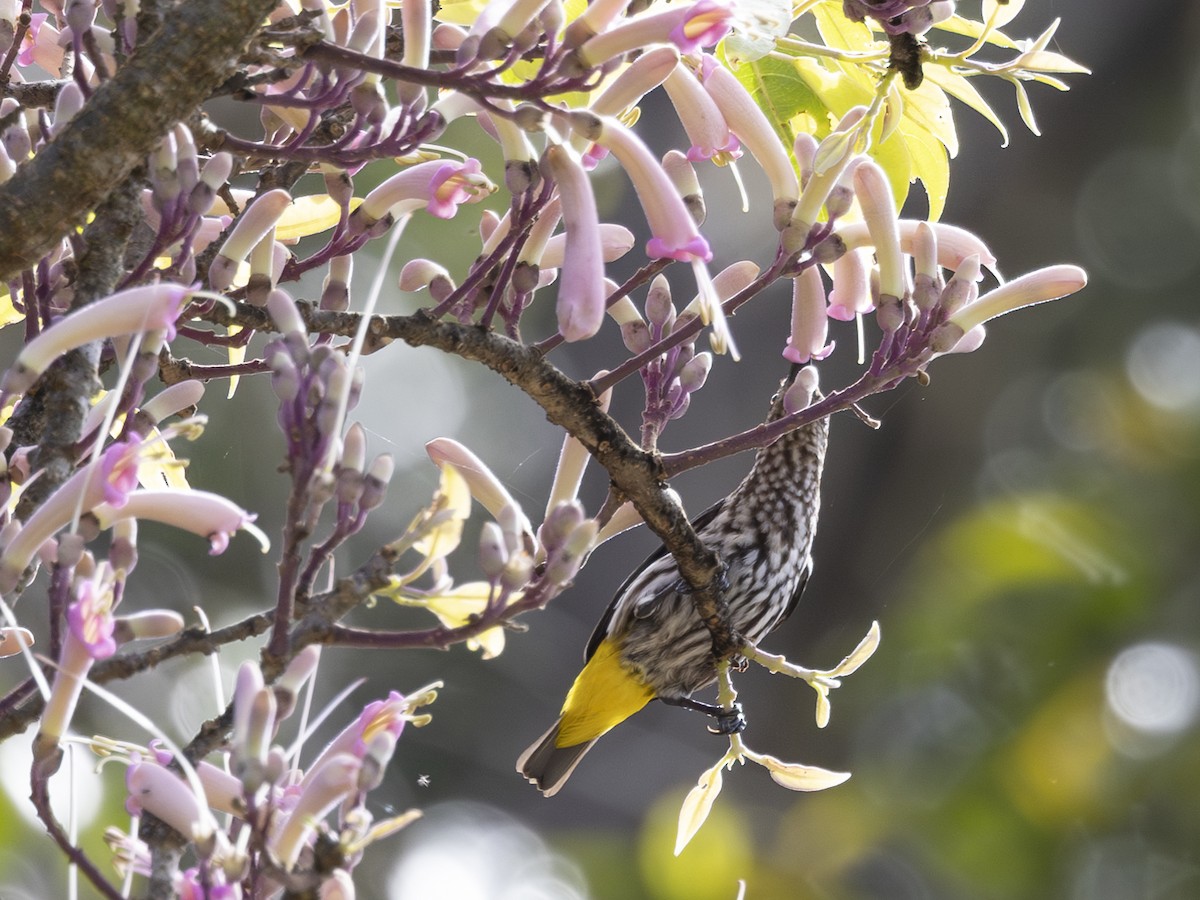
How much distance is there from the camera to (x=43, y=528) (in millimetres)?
1350

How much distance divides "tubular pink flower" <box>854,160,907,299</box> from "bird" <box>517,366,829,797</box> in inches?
62.9

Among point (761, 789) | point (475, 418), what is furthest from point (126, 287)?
point (475, 418)

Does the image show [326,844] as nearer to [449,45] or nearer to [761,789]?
[449,45]

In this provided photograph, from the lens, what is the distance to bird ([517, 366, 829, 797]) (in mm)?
3467

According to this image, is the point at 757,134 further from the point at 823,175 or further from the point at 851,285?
the point at 851,285

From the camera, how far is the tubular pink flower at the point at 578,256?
1.37m

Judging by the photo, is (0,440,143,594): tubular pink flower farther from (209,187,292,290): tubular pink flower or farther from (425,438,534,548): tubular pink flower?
(425,438,534,548): tubular pink flower

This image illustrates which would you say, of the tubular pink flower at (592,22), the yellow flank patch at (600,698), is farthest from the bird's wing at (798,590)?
the tubular pink flower at (592,22)

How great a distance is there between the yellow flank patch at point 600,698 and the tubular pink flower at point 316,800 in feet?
7.53

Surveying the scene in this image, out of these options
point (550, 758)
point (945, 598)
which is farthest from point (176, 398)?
point (945, 598)

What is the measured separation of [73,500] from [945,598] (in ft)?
15.9

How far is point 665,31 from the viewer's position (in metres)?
1.39

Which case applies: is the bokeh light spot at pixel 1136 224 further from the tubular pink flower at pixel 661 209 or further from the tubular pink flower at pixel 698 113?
the tubular pink flower at pixel 661 209

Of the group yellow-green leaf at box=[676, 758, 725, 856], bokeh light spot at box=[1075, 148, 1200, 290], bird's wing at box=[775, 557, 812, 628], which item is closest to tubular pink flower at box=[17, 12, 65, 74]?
yellow-green leaf at box=[676, 758, 725, 856]
